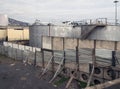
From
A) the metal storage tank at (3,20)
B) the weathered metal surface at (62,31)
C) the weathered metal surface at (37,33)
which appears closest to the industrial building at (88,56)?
the weathered metal surface at (62,31)

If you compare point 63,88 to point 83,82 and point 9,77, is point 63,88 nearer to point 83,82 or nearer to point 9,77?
point 83,82

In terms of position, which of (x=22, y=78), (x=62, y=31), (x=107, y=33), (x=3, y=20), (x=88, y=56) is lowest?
(x=22, y=78)

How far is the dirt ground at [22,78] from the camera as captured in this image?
18.9 meters

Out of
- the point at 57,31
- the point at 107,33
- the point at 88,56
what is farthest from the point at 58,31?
the point at 88,56

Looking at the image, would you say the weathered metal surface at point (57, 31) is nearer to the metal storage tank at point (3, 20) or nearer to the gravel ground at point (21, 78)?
the gravel ground at point (21, 78)

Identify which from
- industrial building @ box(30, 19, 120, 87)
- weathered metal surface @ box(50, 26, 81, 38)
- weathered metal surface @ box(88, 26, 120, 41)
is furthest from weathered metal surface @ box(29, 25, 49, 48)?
industrial building @ box(30, 19, 120, 87)

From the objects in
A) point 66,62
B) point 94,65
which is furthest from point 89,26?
point 94,65

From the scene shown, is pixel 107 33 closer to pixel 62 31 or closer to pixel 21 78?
pixel 62 31

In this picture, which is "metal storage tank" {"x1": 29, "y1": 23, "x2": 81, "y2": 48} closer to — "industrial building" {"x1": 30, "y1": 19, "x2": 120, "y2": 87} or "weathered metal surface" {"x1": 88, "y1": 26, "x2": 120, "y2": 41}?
"weathered metal surface" {"x1": 88, "y1": 26, "x2": 120, "y2": 41}

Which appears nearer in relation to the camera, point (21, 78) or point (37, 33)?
point (21, 78)

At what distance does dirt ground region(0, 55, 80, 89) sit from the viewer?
18.9 metres

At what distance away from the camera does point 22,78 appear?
21.3 metres

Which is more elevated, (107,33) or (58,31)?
(58,31)

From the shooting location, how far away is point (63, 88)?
18.3 metres
